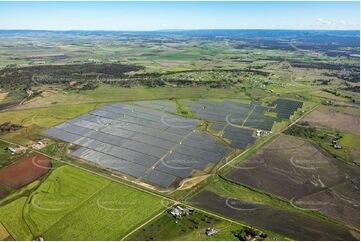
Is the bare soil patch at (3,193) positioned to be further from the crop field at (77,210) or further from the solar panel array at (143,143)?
the solar panel array at (143,143)

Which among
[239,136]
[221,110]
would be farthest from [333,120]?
[239,136]

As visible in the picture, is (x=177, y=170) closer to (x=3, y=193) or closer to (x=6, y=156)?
(x=3, y=193)

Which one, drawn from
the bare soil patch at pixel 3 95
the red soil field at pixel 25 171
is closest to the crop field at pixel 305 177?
the red soil field at pixel 25 171

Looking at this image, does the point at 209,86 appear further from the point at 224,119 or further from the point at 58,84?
the point at 58,84

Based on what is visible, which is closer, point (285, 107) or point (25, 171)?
point (25, 171)

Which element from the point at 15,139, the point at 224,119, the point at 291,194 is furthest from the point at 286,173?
the point at 15,139

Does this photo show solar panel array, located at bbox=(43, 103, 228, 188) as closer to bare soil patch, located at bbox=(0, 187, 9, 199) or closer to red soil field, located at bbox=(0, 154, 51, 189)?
red soil field, located at bbox=(0, 154, 51, 189)

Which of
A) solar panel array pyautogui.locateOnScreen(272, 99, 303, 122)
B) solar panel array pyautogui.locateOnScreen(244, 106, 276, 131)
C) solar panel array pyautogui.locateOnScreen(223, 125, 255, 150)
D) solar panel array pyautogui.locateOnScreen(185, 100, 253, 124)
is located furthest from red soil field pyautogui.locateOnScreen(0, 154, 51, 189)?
solar panel array pyautogui.locateOnScreen(272, 99, 303, 122)
